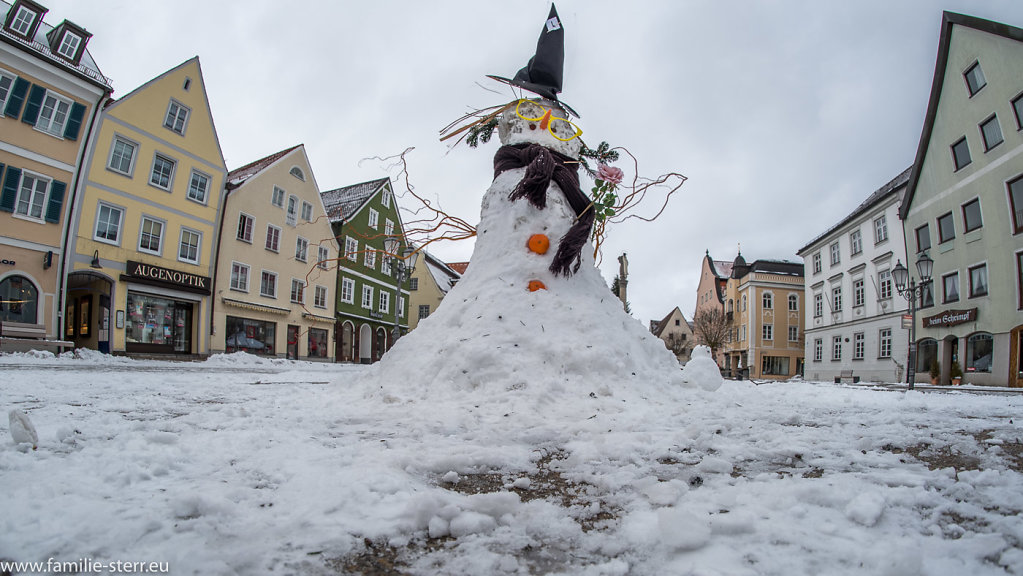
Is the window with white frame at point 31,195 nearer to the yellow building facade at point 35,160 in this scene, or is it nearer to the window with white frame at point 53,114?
the yellow building facade at point 35,160

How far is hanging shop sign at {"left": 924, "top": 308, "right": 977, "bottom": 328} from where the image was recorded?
47.5 feet

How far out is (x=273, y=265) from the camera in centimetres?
2069

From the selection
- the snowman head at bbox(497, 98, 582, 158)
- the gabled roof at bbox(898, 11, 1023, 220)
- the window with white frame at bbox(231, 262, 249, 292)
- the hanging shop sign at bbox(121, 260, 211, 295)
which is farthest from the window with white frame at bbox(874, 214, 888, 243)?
the hanging shop sign at bbox(121, 260, 211, 295)

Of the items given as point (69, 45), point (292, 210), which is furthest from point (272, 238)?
point (69, 45)

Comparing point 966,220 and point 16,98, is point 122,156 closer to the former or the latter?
point 16,98

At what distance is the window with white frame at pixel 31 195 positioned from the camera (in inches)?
503

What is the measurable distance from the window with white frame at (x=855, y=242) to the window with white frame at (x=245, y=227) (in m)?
30.6

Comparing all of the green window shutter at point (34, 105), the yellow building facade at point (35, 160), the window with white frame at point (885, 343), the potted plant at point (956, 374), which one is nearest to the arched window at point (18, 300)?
the yellow building facade at point (35, 160)

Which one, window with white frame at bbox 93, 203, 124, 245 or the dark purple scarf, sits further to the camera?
window with white frame at bbox 93, 203, 124, 245

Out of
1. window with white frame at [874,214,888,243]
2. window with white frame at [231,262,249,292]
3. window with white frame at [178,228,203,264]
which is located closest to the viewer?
window with white frame at [178,228,203,264]

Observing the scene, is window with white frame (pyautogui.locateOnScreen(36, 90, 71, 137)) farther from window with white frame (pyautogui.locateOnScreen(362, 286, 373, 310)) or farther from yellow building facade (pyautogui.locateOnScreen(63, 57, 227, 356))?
window with white frame (pyautogui.locateOnScreen(362, 286, 373, 310))

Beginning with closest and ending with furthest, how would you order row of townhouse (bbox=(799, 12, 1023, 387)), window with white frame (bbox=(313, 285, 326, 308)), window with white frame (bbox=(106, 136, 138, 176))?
row of townhouse (bbox=(799, 12, 1023, 387))
window with white frame (bbox=(106, 136, 138, 176))
window with white frame (bbox=(313, 285, 326, 308))

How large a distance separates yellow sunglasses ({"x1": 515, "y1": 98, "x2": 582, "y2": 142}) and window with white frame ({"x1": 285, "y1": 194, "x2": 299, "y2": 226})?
64.9ft

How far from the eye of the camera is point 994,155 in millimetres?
12859
